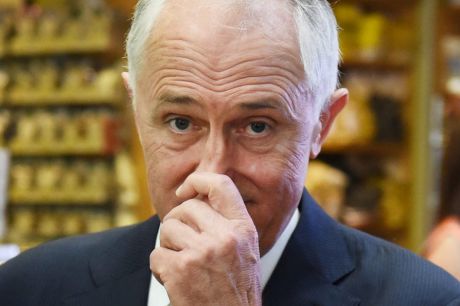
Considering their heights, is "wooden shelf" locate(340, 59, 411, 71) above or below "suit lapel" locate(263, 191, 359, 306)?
below

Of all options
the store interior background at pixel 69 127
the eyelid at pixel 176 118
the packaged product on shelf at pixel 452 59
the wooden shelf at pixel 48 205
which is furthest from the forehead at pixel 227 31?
the packaged product on shelf at pixel 452 59

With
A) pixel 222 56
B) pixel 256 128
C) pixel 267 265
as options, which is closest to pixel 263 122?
pixel 256 128

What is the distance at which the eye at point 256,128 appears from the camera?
1486 mm

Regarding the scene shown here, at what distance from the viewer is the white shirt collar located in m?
1.70

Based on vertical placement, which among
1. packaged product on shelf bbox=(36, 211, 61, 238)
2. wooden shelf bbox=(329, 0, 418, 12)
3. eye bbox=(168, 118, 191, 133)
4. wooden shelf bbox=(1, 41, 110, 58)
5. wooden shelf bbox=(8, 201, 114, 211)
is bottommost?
packaged product on shelf bbox=(36, 211, 61, 238)

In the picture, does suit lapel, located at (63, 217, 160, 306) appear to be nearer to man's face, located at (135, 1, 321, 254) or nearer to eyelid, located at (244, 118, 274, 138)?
man's face, located at (135, 1, 321, 254)

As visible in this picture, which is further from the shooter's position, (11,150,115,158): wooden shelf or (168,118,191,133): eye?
(11,150,115,158): wooden shelf

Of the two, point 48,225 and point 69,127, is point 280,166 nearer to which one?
point 69,127

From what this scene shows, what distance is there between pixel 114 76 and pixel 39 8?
0.67 m

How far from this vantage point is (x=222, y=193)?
4.59ft

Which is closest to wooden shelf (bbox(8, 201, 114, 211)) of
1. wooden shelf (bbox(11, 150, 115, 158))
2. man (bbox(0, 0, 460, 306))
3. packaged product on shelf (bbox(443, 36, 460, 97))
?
wooden shelf (bbox(11, 150, 115, 158))

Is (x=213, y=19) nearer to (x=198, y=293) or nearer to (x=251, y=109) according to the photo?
(x=251, y=109)

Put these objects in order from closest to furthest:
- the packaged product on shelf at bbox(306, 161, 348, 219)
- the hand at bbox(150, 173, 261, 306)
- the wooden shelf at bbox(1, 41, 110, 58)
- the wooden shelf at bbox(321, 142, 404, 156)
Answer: the hand at bbox(150, 173, 261, 306) < the packaged product on shelf at bbox(306, 161, 348, 219) < the wooden shelf at bbox(1, 41, 110, 58) < the wooden shelf at bbox(321, 142, 404, 156)

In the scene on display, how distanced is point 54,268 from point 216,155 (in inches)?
22.8
